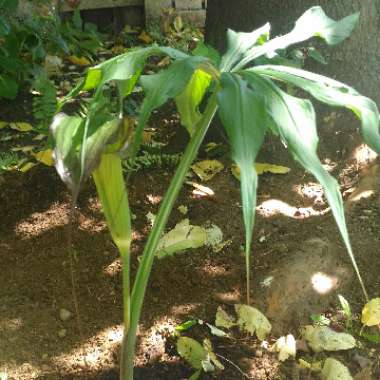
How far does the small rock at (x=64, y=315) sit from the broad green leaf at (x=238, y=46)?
0.96 metres

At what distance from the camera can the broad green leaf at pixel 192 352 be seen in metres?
1.59

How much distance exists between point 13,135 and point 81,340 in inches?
48.7

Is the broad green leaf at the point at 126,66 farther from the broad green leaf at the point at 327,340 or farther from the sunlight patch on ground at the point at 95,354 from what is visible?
the broad green leaf at the point at 327,340

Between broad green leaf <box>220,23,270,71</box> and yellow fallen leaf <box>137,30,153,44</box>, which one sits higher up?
broad green leaf <box>220,23,270,71</box>

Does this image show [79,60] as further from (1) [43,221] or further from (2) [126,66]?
(2) [126,66]

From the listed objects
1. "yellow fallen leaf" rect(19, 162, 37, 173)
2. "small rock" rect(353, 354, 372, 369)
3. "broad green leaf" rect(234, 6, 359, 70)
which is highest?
"broad green leaf" rect(234, 6, 359, 70)

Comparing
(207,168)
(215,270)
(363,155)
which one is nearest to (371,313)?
(215,270)

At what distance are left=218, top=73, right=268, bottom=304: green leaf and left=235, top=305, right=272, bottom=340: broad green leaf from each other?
89cm

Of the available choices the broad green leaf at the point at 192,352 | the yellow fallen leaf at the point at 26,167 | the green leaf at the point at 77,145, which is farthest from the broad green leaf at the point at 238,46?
the yellow fallen leaf at the point at 26,167

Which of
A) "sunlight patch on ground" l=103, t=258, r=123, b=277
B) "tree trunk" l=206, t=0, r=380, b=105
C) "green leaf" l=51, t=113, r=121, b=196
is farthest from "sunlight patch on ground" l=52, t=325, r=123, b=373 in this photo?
"tree trunk" l=206, t=0, r=380, b=105

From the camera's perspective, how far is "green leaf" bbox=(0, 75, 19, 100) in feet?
8.46

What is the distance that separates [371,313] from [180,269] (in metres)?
0.61

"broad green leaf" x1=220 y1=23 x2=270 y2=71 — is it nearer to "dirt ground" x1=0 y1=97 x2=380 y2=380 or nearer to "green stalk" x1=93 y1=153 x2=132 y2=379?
"green stalk" x1=93 y1=153 x2=132 y2=379

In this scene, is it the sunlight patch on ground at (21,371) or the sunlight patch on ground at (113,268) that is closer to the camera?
the sunlight patch on ground at (21,371)
